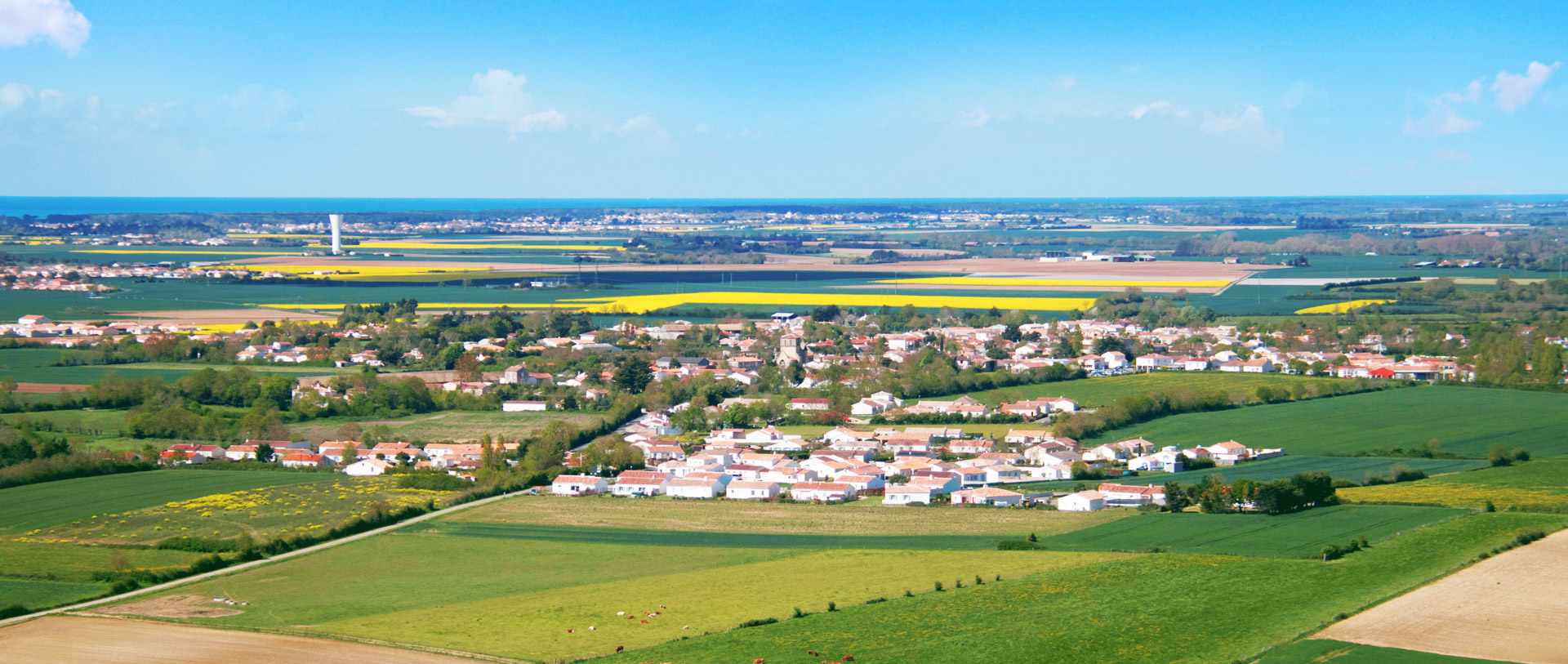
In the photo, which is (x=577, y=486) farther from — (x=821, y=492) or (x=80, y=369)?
(x=80, y=369)

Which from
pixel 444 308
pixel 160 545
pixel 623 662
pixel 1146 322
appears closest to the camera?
pixel 623 662

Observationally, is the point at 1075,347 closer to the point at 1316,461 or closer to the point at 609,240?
the point at 1316,461

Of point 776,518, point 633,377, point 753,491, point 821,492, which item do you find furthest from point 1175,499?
point 633,377

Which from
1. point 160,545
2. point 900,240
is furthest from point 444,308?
point 900,240

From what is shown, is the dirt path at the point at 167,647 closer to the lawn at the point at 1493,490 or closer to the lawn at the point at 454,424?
the lawn at the point at 454,424

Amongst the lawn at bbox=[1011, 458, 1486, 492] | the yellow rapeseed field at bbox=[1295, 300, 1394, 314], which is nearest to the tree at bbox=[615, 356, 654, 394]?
the lawn at bbox=[1011, 458, 1486, 492]
